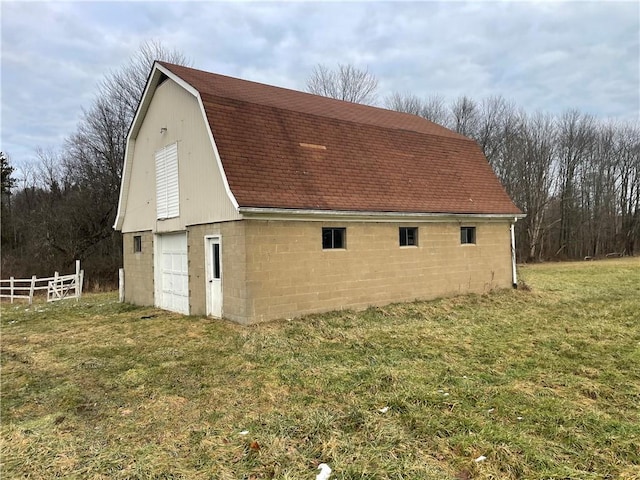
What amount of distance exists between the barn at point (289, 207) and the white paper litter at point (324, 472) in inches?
233

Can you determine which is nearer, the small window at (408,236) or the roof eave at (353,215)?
the roof eave at (353,215)

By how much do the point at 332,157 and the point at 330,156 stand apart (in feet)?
0.21

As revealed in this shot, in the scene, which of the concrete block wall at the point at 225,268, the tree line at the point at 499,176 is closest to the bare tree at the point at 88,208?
the tree line at the point at 499,176

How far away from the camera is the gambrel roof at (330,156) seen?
1001cm

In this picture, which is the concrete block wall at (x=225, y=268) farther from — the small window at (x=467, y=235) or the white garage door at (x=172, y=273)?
the small window at (x=467, y=235)

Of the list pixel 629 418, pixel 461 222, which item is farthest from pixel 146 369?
pixel 461 222

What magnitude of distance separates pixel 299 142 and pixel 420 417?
8393 mm

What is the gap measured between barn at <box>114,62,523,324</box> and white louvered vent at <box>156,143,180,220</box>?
59mm

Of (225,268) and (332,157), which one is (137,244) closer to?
(225,268)

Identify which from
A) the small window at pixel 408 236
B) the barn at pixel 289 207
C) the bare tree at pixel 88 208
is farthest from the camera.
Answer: the bare tree at pixel 88 208

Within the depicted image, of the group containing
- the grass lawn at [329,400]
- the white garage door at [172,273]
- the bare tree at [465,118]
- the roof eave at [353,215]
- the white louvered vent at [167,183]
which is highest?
the bare tree at [465,118]

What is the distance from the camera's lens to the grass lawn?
12.3ft

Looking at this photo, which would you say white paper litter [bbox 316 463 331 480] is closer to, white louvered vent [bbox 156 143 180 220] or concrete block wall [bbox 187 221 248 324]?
concrete block wall [bbox 187 221 248 324]

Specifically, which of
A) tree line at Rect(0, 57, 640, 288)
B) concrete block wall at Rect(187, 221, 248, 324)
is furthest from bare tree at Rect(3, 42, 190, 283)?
concrete block wall at Rect(187, 221, 248, 324)
